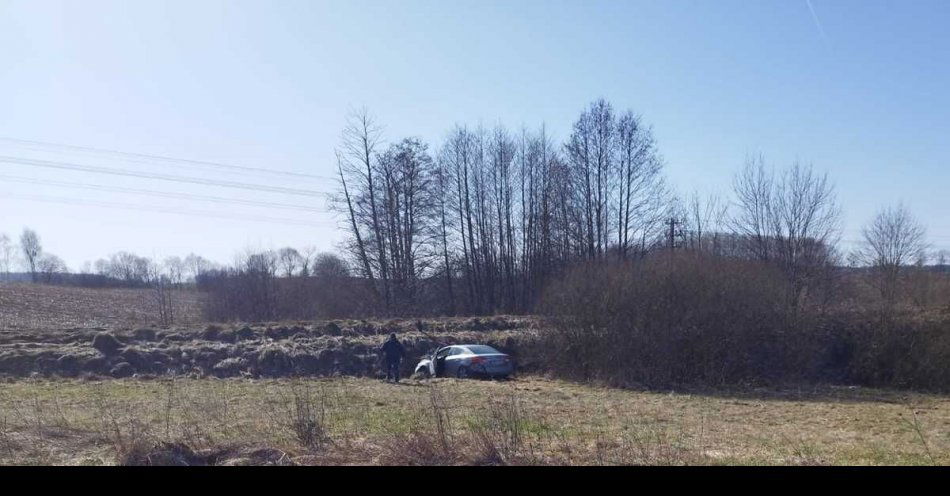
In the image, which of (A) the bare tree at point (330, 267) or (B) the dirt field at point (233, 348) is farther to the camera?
(A) the bare tree at point (330, 267)

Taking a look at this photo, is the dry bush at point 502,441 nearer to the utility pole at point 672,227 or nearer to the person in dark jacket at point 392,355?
the person in dark jacket at point 392,355

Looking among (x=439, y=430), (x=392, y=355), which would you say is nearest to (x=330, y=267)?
(x=392, y=355)

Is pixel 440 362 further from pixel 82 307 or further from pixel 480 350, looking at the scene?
pixel 82 307

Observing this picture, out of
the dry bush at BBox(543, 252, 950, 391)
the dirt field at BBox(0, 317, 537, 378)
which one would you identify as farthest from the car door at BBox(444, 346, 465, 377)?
the dirt field at BBox(0, 317, 537, 378)

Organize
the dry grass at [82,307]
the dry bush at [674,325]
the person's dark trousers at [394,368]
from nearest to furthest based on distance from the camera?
1. the person's dark trousers at [394,368]
2. the dry bush at [674,325]
3. the dry grass at [82,307]

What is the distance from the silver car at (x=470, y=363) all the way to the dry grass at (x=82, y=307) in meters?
18.4

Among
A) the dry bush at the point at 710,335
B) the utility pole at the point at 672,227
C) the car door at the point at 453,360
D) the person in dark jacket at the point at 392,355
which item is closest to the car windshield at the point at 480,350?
the car door at the point at 453,360

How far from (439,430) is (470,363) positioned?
669 inches

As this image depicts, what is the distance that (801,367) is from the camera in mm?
27484

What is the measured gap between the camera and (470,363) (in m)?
26.2

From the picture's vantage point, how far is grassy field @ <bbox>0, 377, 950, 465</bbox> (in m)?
9.00

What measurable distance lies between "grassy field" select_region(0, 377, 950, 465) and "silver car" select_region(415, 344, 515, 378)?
6.86 metres

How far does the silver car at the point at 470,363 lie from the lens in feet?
85.9

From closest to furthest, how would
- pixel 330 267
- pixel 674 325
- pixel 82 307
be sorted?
pixel 674 325 → pixel 82 307 → pixel 330 267
